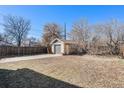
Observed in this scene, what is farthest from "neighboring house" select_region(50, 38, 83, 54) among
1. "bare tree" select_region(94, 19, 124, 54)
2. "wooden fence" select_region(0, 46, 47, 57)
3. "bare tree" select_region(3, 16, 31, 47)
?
"bare tree" select_region(3, 16, 31, 47)

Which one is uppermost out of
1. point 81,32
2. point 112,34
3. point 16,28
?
point 16,28

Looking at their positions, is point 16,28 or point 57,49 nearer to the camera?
point 57,49

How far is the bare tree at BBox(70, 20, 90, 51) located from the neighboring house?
2.10 feet

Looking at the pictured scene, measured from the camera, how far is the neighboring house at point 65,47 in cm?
1801

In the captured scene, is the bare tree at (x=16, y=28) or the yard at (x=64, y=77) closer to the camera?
the yard at (x=64, y=77)

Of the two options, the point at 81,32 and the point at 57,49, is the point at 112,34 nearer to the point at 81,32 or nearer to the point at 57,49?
the point at 81,32

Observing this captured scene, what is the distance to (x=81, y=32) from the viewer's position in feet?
56.4

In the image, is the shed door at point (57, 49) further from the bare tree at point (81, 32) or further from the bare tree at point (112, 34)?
Result: the bare tree at point (112, 34)

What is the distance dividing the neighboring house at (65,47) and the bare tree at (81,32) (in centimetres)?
64

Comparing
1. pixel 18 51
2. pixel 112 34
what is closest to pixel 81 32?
pixel 112 34

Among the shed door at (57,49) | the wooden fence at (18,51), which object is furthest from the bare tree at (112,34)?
the wooden fence at (18,51)

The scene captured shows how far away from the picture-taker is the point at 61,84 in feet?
14.7

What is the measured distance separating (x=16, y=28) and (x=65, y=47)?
30.2ft

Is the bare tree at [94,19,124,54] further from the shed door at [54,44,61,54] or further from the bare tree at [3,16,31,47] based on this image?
the bare tree at [3,16,31,47]
